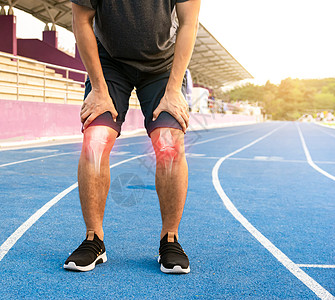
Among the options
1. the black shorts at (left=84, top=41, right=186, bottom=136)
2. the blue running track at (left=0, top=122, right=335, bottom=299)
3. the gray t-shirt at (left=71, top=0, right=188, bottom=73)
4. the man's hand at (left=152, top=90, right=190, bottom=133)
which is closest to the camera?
the blue running track at (left=0, top=122, right=335, bottom=299)

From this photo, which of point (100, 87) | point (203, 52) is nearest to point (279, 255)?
point (100, 87)

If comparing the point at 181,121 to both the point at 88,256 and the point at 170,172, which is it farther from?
the point at 88,256

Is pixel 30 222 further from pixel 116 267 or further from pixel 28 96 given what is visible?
pixel 28 96

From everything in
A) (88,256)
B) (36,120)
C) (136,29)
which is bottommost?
(88,256)

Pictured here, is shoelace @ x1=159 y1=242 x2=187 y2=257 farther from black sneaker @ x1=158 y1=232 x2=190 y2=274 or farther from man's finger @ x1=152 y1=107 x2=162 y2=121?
man's finger @ x1=152 y1=107 x2=162 y2=121

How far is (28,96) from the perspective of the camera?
50.0 ft

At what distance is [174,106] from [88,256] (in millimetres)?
1098

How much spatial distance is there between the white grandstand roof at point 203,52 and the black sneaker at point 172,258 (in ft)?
66.0

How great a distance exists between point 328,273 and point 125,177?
4.47m

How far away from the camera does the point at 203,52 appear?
129 ft

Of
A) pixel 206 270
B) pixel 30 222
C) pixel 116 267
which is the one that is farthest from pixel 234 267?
pixel 30 222

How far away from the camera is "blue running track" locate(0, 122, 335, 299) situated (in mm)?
2549

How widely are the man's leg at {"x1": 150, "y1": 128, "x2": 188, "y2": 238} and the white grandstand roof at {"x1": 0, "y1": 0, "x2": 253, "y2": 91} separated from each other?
65.3 ft

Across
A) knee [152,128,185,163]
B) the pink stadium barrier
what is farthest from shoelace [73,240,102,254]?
the pink stadium barrier
